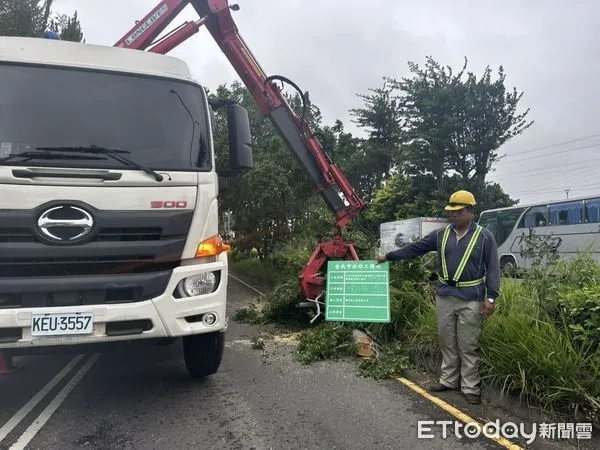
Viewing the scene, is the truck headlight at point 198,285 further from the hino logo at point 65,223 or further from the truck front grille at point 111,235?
the hino logo at point 65,223

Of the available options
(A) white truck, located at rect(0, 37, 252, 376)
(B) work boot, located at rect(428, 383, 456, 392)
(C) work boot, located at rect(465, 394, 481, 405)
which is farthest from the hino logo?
(C) work boot, located at rect(465, 394, 481, 405)

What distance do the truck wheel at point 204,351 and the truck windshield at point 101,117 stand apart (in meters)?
1.57

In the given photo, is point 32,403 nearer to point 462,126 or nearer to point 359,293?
point 359,293

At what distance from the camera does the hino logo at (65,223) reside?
3.40m

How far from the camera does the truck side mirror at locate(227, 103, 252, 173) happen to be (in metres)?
4.54

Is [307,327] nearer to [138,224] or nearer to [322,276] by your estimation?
[322,276]

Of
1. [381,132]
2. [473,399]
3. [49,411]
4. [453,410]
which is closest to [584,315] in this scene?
[473,399]

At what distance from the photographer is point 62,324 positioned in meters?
3.38

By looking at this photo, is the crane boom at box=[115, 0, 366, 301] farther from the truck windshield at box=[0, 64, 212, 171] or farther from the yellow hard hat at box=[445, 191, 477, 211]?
the truck windshield at box=[0, 64, 212, 171]

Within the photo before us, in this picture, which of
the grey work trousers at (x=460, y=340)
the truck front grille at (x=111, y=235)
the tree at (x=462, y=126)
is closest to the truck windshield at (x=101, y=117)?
the truck front grille at (x=111, y=235)

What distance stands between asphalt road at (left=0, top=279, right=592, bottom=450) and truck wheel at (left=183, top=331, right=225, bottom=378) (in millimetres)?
170

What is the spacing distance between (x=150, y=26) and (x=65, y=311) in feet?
16.3

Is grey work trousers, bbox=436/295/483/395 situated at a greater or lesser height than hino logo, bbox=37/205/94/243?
lesser

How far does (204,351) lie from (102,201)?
1.76 m
